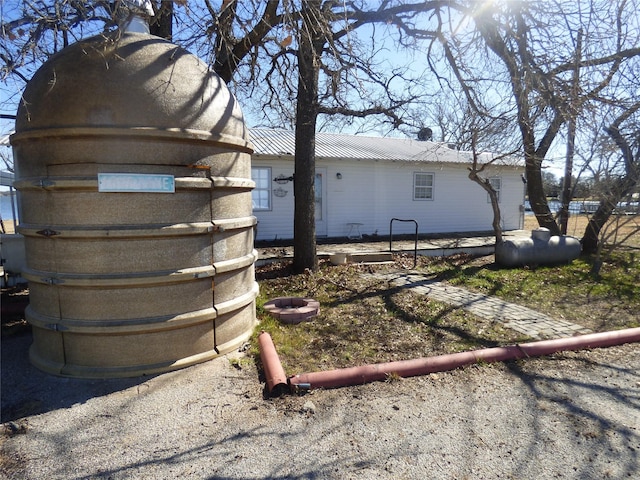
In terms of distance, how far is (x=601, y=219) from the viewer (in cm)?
1096

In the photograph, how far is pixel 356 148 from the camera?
15.6 metres

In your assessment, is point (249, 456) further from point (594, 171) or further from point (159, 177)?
point (594, 171)

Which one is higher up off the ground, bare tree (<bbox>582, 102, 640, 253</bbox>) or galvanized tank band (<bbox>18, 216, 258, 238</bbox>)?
bare tree (<bbox>582, 102, 640, 253</bbox>)

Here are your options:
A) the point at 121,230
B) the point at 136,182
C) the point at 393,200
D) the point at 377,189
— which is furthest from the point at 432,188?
the point at 121,230

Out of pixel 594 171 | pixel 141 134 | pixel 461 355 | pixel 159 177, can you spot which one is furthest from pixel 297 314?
pixel 594 171

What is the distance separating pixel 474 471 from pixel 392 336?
2.56m

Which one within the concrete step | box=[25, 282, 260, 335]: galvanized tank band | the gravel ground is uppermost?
box=[25, 282, 260, 335]: galvanized tank band

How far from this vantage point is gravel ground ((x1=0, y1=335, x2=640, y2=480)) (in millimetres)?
2750

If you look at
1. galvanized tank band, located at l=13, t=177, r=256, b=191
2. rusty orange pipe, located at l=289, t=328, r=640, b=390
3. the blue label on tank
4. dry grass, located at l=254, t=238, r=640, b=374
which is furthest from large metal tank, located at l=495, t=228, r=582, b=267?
the blue label on tank

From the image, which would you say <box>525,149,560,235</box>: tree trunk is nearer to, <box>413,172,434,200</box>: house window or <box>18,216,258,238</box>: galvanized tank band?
<box>413,172,434,200</box>: house window

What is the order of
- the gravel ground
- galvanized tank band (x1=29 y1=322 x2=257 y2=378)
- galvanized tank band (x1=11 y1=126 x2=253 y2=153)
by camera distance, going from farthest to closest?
galvanized tank band (x1=29 y1=322 x2=257 y2=378)
galvanized tank band (x1=11 y1=126 x2=253 y2=153)
the gravel ground

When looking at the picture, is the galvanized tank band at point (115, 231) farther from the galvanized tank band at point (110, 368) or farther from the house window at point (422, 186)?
the house window at point (422, 186)

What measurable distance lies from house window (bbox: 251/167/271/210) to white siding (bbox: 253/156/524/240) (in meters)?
0.20

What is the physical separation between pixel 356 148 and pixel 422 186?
295 centimetres
